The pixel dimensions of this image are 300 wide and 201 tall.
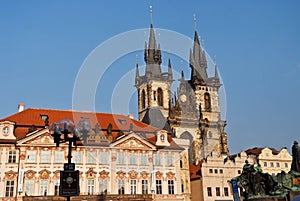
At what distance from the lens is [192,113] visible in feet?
278

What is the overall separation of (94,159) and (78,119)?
6049 millimetres

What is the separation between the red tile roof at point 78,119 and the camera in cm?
3972

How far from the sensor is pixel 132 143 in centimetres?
4141

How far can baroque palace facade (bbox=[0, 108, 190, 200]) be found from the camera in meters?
36.6

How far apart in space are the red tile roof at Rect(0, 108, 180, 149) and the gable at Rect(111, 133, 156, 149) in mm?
1318

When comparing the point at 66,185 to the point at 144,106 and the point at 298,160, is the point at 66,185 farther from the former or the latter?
the point at 144,106

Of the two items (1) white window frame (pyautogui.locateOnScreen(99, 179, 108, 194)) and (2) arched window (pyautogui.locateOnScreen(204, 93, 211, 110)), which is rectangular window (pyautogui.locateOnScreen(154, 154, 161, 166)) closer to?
(1) white window frame (pyautogui.locateOnScreen(99, 179, 108, 194))

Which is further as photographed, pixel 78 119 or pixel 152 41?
pixel 152 41

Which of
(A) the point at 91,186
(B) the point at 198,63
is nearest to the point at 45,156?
(A) the point at 91,186

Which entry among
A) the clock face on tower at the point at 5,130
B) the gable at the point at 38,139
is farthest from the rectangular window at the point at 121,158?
the clock face on tower at the point at 5,130

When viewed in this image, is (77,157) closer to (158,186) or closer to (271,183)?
(158,186)

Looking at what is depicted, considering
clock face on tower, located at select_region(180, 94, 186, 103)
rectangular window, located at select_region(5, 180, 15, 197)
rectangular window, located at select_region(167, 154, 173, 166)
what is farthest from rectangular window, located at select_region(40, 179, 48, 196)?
clock face on tower, located at select_region(180, 94, 186, 103)

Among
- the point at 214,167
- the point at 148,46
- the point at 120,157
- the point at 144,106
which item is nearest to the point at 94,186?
the point at 120,157

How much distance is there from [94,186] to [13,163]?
851cm
